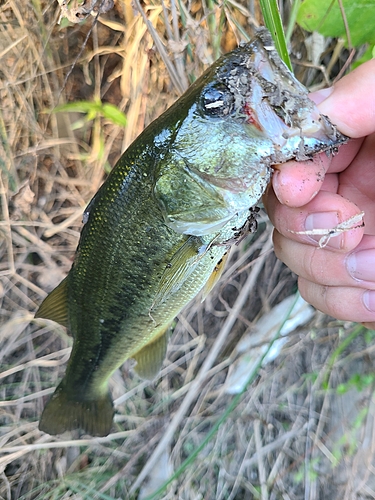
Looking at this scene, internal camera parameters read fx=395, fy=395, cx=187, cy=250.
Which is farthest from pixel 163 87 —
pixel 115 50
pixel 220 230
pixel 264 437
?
pixel 264 437

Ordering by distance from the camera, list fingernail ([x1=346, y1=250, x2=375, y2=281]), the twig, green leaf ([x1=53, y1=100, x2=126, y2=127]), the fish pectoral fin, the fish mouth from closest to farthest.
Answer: the fish mouth → the twig → fingernail ([x1=346, y1=250, x2=375, y2=281]) → the fish pectoral fin → green leaf ([x1=53, y1=100, x2=126, y2=127])

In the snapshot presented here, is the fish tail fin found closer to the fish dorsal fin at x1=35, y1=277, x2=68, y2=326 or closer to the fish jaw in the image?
the fish dorsal fin at x1=35, y1=277, x2=68, y2=326

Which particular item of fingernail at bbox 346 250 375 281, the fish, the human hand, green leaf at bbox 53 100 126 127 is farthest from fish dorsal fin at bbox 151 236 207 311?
green leaf at bbox 53 100 126 127

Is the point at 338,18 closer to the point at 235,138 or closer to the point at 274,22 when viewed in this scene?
the point at 274,22

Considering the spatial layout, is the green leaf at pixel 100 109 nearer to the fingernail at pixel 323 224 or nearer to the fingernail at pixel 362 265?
the fingernail at pixel 323 224

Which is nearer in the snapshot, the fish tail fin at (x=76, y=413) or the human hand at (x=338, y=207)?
the human hand at (x=338, y=207)

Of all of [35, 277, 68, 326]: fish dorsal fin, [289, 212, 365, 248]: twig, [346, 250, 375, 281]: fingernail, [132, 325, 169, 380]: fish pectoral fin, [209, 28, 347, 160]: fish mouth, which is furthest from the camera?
[132, 325, 169, 380]: fish pectoral fin

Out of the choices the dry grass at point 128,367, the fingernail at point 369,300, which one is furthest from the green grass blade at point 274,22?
the dry grass at point 128,367
